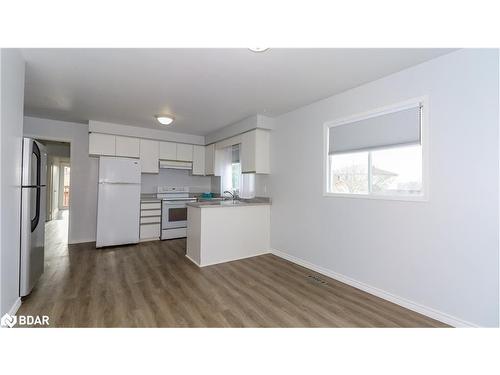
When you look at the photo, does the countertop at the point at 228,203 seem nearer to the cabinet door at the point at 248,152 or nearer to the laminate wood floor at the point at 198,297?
the cabinet door at the point at 248,152

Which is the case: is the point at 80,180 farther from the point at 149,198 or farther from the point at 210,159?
the point at 210,159

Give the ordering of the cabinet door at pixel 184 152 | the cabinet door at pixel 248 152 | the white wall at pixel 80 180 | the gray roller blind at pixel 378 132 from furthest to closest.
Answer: the cabinet door at pixel 184 152
the white wall at pixel 80 180
the cabinet door at pixel 248 152
the gray roller blind at pixel 378 132

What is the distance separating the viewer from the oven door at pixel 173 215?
15.7ft

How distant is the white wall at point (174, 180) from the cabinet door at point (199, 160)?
0.44 m

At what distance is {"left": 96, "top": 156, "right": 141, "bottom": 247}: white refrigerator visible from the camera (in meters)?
4.14

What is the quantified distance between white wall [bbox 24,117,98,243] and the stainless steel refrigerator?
2.12m

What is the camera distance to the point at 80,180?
4480mm

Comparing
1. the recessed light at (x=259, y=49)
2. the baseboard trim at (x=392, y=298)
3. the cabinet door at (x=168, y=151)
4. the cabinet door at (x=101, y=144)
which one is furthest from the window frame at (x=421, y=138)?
the cabinet door at (x=101, y=144)

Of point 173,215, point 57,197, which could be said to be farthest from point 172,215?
point 57,197

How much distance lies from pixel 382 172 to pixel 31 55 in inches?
147

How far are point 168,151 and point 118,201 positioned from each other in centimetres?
150

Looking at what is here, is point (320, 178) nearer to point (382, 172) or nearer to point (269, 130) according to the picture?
point (382, 172)

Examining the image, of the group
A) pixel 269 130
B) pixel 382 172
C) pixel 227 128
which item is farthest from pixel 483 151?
pixel 227 128
